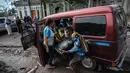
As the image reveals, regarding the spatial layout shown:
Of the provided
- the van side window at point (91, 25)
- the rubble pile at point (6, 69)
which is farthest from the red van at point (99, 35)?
the rubble pile at point (6, 69)

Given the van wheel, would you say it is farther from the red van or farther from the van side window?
the van side window

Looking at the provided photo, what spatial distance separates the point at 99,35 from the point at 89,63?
3.62ft

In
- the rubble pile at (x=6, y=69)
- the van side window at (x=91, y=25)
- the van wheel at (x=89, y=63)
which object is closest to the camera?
the van side window at (x=91, y=25)

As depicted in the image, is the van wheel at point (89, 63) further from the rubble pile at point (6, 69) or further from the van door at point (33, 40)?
the rubble pile at point (6, 69)

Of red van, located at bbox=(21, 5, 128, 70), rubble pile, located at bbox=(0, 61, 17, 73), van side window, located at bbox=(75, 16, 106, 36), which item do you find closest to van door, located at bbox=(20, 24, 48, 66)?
red van, located at bbox=(21, 5, 128, 70)

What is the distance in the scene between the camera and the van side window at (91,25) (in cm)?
318

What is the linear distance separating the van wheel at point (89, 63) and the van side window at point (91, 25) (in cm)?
88

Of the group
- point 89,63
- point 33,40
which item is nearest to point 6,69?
point 33,40

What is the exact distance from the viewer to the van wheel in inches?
146

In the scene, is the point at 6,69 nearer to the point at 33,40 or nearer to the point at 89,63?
the point at 33,40

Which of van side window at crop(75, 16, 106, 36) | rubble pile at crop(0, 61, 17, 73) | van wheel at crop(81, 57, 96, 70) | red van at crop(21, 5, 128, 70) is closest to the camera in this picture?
red van at crop(21, 5, 128, 70)

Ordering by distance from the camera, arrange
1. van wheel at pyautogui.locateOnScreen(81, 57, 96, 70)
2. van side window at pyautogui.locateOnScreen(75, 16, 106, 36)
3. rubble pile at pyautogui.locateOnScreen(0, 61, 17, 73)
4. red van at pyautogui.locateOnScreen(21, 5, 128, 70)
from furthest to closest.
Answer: rubble pile at pyautogui.locateOnScreen(0, 61, 17, 73), van wheel at pyautogui.locateOnScreen(81, 57, 96, 70), van side window at pyautogui.locateOnScreen(75, 16, 106, 36), red van at pyautogui.locateOnScreen(21, 5, 128, 70)

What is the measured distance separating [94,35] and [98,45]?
1.04 ft

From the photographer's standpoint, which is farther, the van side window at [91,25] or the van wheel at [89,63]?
the van wheel at [89,63]
